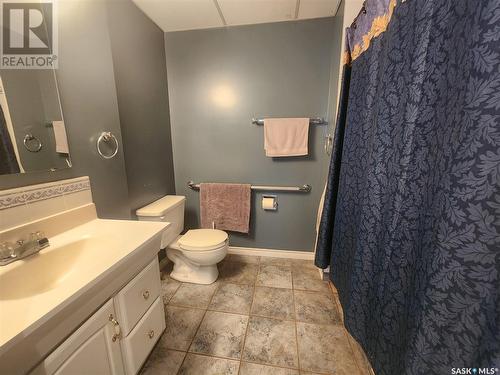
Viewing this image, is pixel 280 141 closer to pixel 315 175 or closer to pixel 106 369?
pixel 315 175

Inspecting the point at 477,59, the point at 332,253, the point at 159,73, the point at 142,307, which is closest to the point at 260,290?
the point at 332,253

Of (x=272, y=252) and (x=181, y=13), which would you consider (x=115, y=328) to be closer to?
(x=272, y=252)

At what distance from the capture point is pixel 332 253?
1473 millimetres

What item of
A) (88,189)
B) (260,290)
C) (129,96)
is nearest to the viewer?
(88,189)

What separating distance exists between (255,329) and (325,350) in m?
0.44

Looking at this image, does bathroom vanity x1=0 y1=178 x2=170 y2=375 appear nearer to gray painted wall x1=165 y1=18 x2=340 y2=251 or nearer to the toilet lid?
the toilet lid

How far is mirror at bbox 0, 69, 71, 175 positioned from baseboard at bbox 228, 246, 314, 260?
1.66 metres

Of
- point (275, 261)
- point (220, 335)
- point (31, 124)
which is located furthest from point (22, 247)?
point (275, 261)

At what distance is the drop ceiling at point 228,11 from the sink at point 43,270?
1732 millimetres

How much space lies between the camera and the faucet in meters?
0.74

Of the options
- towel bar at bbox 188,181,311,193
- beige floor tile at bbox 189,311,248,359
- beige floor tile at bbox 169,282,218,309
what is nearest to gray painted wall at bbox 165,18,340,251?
towel bar at bbox 188,181,311,193

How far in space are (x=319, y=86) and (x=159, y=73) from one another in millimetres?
1462

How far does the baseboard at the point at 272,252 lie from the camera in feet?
7.06

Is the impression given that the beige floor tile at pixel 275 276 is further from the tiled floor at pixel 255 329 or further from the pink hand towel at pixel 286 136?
the pink hand towel at pixel 286 136
